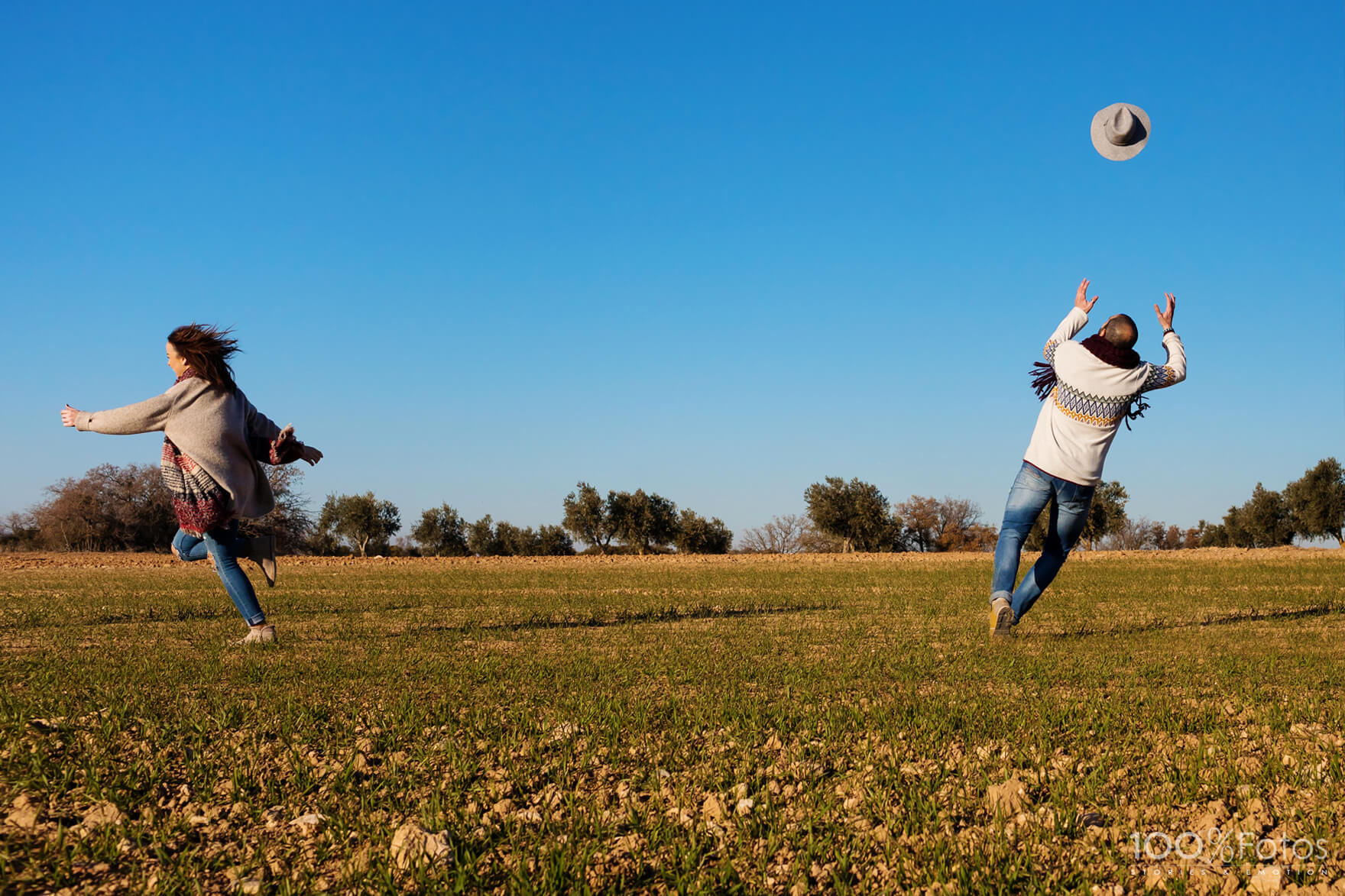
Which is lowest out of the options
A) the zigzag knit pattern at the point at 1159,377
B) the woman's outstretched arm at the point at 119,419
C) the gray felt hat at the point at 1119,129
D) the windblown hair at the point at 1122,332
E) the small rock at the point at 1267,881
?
the small rock at the point at 1267,881

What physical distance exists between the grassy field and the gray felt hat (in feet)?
14.6

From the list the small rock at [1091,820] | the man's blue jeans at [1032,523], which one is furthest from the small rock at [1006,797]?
the man's blue jeans at [1032,523]

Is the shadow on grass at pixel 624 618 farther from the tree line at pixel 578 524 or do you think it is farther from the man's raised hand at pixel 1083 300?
the tree line at pixel 578 524

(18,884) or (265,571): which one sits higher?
(265,571)

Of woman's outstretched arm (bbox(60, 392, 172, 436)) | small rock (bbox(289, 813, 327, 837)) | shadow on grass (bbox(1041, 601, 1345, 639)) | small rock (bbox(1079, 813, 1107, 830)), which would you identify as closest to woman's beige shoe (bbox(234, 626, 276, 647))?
woman's outstretched arm (bbox(60, 392, 172, 436))

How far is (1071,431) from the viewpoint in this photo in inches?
265

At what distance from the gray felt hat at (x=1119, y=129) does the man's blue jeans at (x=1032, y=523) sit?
10.9 ft

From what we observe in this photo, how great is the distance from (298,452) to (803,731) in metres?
5.28

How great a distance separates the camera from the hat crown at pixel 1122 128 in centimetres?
795

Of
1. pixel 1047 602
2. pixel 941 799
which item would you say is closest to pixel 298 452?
pixel 941 799

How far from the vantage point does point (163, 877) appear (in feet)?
7.52

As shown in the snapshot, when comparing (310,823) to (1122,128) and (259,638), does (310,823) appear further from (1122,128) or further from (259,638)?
(1122,128)

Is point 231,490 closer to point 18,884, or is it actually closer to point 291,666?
point 291,666

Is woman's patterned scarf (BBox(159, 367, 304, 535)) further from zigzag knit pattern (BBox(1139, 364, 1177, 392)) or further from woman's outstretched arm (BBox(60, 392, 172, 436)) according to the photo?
zigzag knit pattern (BBox(1139, 364, 1177, 392))
